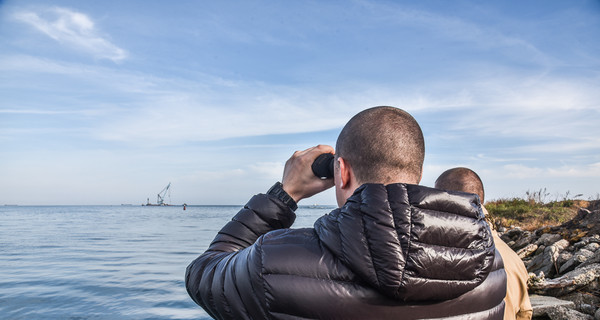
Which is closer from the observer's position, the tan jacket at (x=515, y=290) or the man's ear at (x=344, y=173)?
the man's ear at (x=344, y=173)

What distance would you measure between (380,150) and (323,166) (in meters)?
0.24

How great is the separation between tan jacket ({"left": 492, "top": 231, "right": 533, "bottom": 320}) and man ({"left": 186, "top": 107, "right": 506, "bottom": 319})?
0.98 meters

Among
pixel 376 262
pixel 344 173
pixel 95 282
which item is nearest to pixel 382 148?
pixel 344 173

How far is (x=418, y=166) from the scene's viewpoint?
1.75m

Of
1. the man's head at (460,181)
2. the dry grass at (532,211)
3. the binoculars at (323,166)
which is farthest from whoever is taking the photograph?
the dry grass at (532,211)

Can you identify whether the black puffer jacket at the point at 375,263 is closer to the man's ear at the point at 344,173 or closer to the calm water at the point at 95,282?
the man's ear at the point at 344,173

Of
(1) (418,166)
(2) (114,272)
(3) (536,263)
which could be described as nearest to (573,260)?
(3) (536,263)

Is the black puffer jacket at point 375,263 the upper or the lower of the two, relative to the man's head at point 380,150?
lower

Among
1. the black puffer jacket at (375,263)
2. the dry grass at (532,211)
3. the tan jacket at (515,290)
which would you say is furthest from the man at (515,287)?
the dry grass at (532,211)

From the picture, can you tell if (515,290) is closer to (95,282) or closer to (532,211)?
(95,282)

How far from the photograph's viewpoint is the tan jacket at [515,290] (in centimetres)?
258

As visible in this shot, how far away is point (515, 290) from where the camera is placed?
103 inches

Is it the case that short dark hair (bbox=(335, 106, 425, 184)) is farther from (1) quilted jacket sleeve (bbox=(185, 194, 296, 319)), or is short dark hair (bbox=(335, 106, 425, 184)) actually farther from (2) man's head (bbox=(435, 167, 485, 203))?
(2) man's head (bbox=(435, 167, 485, 203))

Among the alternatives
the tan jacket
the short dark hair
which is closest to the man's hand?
the short dark hair
